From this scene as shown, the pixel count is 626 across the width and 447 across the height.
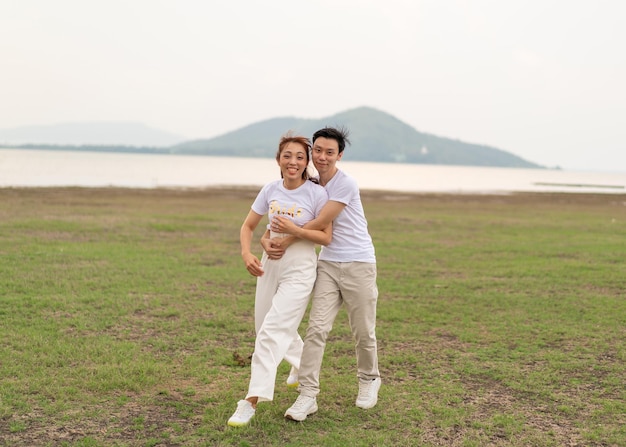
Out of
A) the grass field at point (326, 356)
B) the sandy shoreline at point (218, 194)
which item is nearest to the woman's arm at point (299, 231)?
the grass field at point (326, 356)

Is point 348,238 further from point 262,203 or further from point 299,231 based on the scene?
point 262,203

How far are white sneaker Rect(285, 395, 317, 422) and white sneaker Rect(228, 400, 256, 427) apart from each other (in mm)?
288

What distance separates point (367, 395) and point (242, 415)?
1052 millimetres

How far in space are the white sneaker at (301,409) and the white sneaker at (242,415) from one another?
0.29 m

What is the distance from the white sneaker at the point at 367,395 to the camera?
4902 mm

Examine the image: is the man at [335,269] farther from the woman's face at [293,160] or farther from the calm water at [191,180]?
the calm water at [191,180]

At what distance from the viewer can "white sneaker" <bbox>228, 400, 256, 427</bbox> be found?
441cm

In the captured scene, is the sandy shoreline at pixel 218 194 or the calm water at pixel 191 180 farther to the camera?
the calm water at pixel 191 180

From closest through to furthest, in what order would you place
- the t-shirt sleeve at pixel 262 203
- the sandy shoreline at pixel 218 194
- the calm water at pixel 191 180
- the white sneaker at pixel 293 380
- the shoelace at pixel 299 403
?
the shoelace at pixel 299 403 → the t-shirt sleeve at pixel 262 203 → the white sneaker at pixel 293 380 → the sandy shoreline at pixel 218 194 → the calm water at pixel 191 180

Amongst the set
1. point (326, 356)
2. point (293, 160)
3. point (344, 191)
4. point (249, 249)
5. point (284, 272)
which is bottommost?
point (326, 356)

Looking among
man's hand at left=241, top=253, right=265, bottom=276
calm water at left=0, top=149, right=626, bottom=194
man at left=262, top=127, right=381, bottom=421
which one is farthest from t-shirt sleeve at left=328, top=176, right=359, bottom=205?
calm water at left=0, top=149, right=626, bottom=194

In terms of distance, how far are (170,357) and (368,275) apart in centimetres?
247

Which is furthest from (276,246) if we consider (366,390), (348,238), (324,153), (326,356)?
(326,356)

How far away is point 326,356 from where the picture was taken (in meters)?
6.32
